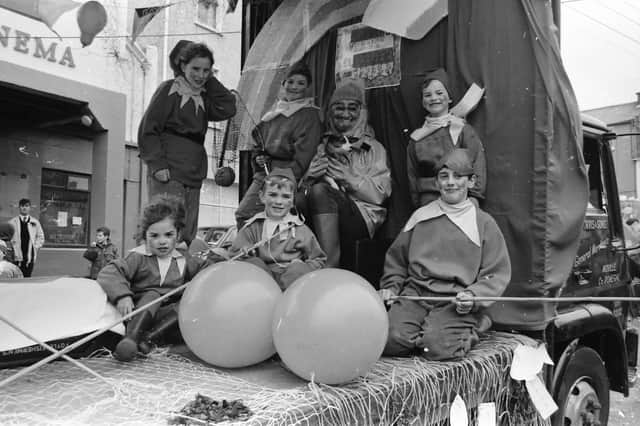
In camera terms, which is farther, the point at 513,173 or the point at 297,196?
the point at 297,196

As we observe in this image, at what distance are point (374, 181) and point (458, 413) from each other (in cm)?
157

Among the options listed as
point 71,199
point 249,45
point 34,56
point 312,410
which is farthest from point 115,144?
point 312,410

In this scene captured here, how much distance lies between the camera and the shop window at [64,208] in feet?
34.3

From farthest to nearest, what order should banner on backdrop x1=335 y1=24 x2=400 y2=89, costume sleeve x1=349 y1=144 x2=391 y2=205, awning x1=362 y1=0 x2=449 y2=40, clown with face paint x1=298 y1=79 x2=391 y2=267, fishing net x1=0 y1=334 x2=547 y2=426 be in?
1. banner on backdrop x1=335 y1=24 x2=400 y2=89
2. awning x1=362 y1=0 x2=449 y2=40
3. costume sleeve x1=349 y1=144 x2=391 y2=205
4. clown with face paint x1=298 y1=79 x2=391 y2=267
5. fishing net x1=0 y1=334 x2=547 y2=426

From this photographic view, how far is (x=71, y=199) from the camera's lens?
10898 mm

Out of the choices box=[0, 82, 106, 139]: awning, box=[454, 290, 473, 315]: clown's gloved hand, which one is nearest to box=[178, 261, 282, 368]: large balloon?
box=[454, 290, 473, 315]: clown's gloved hand

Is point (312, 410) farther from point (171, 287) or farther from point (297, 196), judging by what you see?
point (297, 196)

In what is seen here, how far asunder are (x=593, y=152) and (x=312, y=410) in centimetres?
273

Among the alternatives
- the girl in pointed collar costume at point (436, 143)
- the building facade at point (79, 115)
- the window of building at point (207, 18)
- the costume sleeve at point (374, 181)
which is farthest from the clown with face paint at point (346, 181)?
the window of building at point (207, 18)

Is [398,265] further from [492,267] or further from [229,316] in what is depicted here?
[229,316]

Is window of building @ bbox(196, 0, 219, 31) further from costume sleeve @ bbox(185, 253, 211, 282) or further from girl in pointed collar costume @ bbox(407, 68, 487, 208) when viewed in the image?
costume sleeve @ bbox(185, 253, 211, 282)

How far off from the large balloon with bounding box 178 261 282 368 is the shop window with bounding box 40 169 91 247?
9434mm

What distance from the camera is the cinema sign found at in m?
8.97

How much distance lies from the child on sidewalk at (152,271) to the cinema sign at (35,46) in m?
7.26
